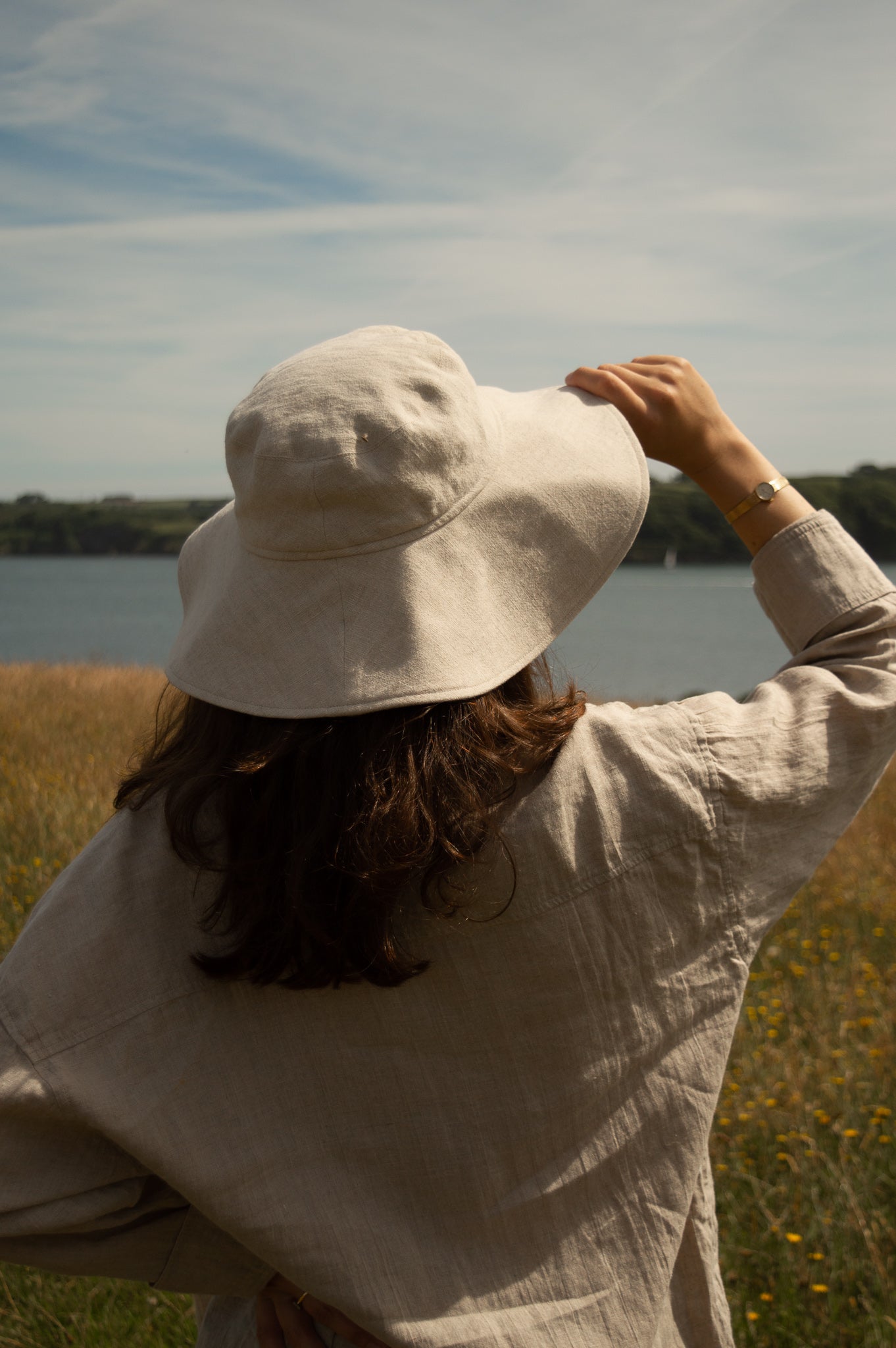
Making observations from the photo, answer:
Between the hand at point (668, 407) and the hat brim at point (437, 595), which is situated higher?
the hand at point (668, 407)

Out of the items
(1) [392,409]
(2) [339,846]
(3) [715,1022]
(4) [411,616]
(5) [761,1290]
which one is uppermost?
(1) [392,409]

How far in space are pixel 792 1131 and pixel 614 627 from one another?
199 feet

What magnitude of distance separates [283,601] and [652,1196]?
0.81m

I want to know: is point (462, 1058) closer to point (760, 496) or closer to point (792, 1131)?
point (760, 496)

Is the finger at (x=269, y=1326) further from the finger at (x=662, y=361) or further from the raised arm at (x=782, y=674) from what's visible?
the finger at (x=662, y=361)

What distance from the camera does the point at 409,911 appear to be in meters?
1.05

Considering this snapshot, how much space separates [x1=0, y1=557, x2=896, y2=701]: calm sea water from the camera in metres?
28.6

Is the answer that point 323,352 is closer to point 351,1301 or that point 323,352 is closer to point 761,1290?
point 351,1301

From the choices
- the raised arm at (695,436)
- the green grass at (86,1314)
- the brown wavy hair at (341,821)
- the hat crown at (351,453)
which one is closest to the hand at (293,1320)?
the brown wavy hair at (341,821)

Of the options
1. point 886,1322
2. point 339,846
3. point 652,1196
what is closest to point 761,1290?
point 886,1322

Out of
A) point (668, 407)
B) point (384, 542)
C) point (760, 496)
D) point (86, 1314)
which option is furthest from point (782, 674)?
point (86, 1314)

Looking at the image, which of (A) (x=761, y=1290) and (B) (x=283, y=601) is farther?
(A) (x=761, y=1290)

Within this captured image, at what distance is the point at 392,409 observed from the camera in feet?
3.37

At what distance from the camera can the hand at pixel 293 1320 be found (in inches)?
44.0
